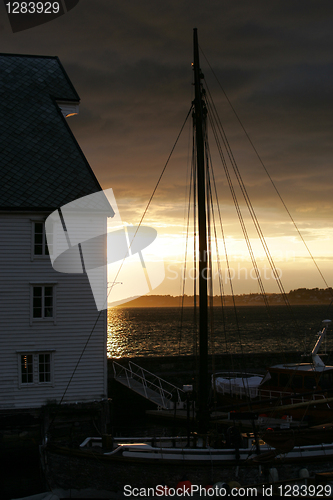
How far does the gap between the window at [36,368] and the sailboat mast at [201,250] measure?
8.14 m

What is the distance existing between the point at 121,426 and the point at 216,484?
41.7 ft

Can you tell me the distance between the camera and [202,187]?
757 inches

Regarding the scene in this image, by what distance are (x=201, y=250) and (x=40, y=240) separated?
884 cm

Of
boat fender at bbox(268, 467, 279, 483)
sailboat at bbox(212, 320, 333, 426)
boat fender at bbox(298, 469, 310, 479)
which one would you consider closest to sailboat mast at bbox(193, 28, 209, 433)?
boat fender at bbox(268, 467, 279, 483)

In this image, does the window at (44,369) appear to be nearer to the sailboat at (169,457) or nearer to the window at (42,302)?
the window at (42,302)

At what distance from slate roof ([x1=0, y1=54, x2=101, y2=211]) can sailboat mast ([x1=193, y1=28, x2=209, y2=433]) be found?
708 centimetres

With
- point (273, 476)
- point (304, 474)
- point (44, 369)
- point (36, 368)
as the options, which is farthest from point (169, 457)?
point (36, 368)

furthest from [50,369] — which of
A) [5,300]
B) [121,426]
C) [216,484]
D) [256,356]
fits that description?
[256,356]

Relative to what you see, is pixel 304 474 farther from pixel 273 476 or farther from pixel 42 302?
pixel 42 302

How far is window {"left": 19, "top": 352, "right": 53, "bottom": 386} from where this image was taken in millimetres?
21922

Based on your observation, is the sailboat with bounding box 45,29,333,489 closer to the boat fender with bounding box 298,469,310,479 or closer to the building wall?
the boat fender with bounding box 298,469,310,479

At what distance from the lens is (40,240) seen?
23.0m

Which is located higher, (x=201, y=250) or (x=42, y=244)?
(x=42, y=244)

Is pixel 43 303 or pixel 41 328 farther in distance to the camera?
pixel 43 303
